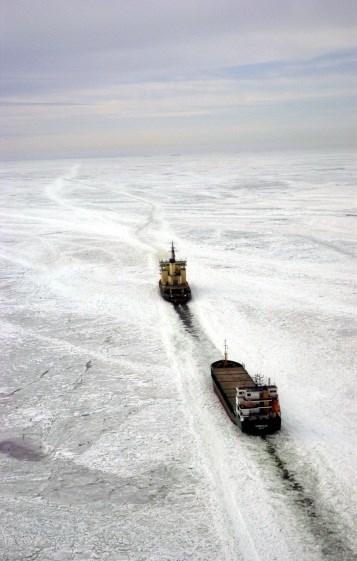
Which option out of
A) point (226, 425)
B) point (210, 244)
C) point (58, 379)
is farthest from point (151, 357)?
point (210, 244)

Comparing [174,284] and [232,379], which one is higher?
[174,284]

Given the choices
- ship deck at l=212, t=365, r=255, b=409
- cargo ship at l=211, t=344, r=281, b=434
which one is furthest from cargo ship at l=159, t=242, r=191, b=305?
cargo ship at l=211, t=344, r=281, b=434

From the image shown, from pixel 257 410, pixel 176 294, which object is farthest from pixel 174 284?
pixel 257 410

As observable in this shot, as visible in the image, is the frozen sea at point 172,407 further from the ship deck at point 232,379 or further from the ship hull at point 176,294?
the ship deck at point 232,379

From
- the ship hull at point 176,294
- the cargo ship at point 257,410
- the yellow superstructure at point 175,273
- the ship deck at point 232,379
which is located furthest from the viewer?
the yellow superstructure at point 175,273

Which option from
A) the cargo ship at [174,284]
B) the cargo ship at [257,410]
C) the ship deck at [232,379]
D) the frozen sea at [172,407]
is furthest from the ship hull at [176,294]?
the cargo ship at [257,410]

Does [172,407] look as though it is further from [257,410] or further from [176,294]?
[176,294]
